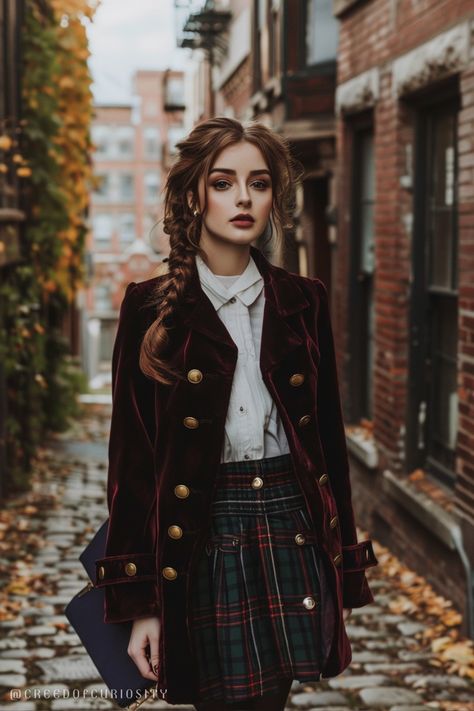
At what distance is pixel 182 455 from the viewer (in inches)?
107

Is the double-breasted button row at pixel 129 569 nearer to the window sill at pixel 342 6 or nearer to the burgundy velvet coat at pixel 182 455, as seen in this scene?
the burgundy velvet coat at pixel 182 455

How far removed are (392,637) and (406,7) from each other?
413 cm

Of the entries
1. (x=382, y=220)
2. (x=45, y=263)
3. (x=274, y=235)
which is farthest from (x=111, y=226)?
(x=274, y=235)

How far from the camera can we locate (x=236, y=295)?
2875 millimetres

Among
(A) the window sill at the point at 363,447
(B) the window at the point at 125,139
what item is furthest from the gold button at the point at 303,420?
(B) the window at the point at 125,139

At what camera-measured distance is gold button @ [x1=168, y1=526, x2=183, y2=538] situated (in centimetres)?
269

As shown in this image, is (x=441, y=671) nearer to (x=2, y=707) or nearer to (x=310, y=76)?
(x=2, y=707)

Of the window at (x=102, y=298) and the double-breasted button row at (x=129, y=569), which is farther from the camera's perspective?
the window at (x=102, y=298)

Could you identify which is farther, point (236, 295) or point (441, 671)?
point (441, 671)

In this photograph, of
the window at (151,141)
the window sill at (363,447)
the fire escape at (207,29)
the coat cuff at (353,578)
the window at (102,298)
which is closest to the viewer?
the coat cuff at (353,578)

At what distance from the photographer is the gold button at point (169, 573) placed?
2.69 m

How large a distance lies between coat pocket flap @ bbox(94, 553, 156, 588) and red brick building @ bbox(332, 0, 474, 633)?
326cm

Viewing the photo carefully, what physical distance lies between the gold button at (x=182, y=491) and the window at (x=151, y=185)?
66.0m

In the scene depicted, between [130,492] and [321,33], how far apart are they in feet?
31.3
